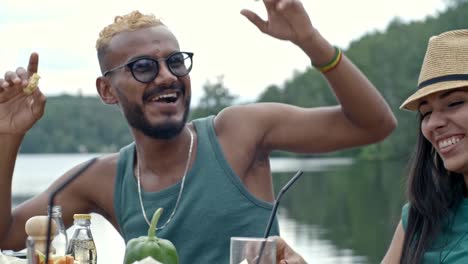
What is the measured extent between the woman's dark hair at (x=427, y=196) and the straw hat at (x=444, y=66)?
0.71ft

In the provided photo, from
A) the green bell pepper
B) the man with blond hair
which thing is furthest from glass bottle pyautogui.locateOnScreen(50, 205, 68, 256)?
the man with blond hair

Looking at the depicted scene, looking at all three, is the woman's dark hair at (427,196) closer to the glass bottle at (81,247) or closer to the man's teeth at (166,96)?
the man's teeth at (166,96)

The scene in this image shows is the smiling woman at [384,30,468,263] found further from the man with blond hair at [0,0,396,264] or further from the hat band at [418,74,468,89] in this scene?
the man with blond hair at [0,0,396,264]

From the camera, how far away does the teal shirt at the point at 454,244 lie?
4232 millimetres

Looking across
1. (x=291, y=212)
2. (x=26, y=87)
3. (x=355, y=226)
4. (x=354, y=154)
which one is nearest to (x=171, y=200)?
(x=26, y=87)

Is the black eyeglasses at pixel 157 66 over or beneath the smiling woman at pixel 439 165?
over

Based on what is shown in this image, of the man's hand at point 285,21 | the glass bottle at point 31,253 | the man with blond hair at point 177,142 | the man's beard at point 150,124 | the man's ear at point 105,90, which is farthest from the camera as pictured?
the man's ear at point 105,90

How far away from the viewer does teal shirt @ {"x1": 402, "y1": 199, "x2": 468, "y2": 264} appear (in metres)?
4.23

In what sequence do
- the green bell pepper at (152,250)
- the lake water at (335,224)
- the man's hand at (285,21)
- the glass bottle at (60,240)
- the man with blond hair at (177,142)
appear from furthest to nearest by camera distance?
the lake water at (335,224)
the man with blond hair at (177,142)
the man's hand at (285,21)
the glass bottle at (60,240)
the green bell pepper at (152,250)

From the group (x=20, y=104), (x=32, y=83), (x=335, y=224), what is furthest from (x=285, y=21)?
(x=335, y=224)

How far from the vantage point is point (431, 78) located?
4.29 metres

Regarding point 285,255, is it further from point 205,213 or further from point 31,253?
point 205,213

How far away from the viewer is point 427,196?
441 centimetres

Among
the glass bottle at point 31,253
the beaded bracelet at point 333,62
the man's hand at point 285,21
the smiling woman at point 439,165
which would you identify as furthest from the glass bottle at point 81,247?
the smiling woman at point 439,165
